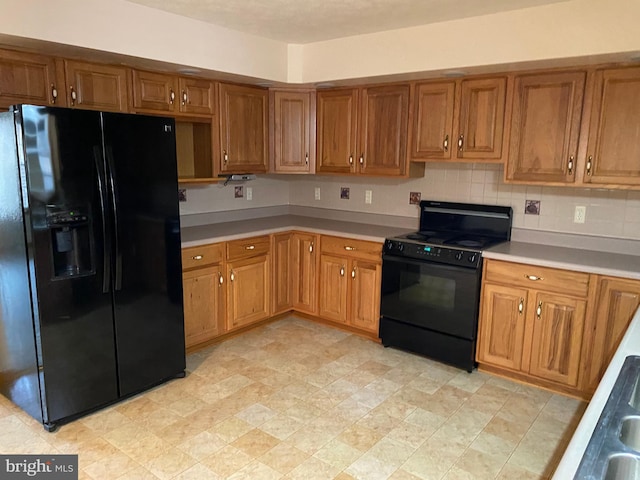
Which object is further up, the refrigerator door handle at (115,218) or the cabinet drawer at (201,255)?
the refrigerator door handle at (115,218)

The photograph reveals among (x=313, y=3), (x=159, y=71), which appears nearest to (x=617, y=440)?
(x=313, y=3)

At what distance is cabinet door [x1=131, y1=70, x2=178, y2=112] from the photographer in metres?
3.14

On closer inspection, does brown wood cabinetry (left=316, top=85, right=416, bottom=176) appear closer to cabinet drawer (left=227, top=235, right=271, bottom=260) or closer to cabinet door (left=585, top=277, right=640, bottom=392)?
cabinet drawer (left=227, top=235, right=271, bottom=260)

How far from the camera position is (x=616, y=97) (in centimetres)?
279

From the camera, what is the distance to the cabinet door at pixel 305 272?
13.4 feet

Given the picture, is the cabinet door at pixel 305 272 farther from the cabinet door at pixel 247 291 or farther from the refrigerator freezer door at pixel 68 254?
the refrigerator freezer door at pixel 68 254

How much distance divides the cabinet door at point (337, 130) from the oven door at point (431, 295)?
3.15 feet

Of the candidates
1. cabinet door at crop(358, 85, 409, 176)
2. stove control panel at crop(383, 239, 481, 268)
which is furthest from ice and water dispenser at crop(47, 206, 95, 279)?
cabinet door at crop(358, 85, 409, 176)

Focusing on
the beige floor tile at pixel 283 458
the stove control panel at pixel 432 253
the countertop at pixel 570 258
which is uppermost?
the countertop at pixel 570 258

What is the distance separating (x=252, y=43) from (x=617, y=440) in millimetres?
3343

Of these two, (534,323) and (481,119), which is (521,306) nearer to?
(534,323)

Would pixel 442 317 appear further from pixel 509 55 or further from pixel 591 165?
pixel 509 55

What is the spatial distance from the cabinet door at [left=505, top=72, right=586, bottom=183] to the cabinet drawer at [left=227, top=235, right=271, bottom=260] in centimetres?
193

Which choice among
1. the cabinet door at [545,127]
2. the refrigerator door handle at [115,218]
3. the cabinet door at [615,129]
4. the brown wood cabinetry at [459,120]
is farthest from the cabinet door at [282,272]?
the cabinet door at [615,129]
